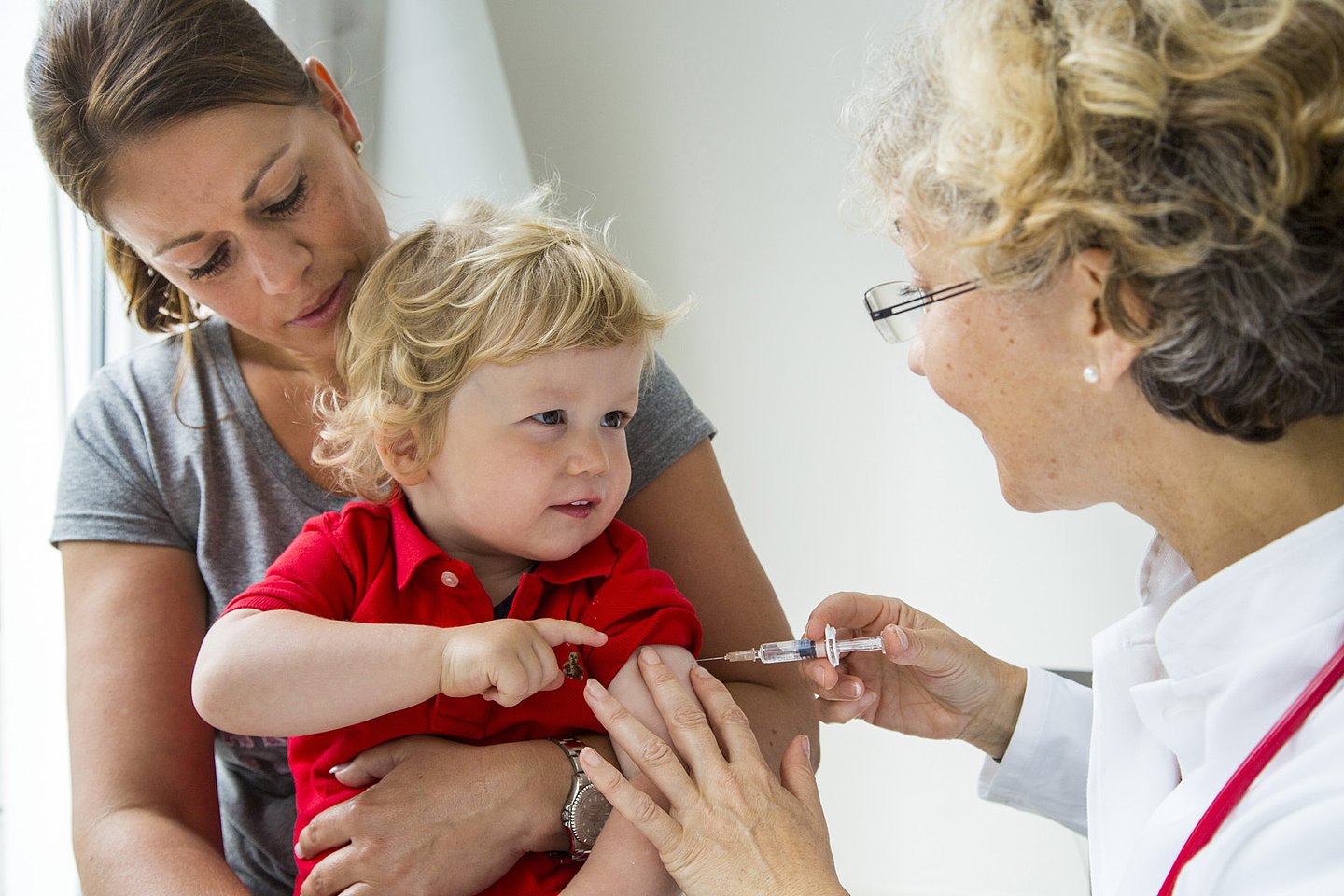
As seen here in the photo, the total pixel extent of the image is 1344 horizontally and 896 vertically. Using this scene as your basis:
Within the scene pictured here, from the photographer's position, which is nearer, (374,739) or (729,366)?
(374,739)

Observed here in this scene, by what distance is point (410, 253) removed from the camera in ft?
5.05

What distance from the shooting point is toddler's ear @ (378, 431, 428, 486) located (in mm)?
1485

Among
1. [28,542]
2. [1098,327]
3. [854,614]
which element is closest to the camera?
[1098,327]

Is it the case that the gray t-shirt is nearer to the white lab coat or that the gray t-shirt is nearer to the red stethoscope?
the white lab coat

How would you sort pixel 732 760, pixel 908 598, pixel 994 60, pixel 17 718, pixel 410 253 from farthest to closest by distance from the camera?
pixel 908 598 → pixel 17 718 → pixel 410 253 → pixel 732 760 → pixel 994 60

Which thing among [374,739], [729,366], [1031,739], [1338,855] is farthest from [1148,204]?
[729,366]

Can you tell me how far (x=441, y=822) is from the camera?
4.29ft

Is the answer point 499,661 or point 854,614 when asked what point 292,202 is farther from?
point 854,614

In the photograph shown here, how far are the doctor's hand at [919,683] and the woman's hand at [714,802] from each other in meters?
0.23

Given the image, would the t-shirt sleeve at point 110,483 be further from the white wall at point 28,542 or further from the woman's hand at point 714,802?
the woman's hand at point 714,802

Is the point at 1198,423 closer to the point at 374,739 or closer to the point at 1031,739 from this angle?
the point at 1031,739

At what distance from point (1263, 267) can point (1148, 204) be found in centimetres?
12

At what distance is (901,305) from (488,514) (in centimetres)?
59

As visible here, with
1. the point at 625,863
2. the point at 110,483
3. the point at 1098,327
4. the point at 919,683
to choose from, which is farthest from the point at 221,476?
the point at 1098,327
